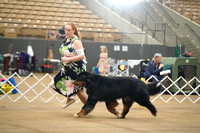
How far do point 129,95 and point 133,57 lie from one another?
11.9m

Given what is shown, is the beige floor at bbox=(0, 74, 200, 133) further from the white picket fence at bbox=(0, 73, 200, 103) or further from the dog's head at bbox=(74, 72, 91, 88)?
the white picket fence at bbox=(0, 73, 200, 103)

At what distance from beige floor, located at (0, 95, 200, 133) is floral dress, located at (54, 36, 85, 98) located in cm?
37

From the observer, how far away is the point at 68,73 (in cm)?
481

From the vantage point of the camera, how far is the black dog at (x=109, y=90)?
454 centimetres

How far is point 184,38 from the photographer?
16.2 meters

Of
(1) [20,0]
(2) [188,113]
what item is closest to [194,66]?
(2) [188,113]

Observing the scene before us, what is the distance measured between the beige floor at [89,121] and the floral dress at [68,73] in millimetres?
371

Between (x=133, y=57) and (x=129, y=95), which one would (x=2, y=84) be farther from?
(x=133, y=57)

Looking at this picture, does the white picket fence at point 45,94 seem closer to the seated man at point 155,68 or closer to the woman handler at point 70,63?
the seated man at point 155,68

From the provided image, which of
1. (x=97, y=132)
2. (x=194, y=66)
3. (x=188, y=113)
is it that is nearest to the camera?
(x=97, y=132)

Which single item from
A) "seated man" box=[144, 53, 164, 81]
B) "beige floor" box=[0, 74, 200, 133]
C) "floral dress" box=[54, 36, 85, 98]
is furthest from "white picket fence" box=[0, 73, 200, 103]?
"floral dress" box=[54, 36, 85, 98]

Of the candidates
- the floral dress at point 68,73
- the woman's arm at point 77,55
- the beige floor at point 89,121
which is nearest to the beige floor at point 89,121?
the beige floor at point 89,121

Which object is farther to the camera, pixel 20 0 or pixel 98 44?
pixel 20 0

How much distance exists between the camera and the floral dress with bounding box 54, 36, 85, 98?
15.6ft
